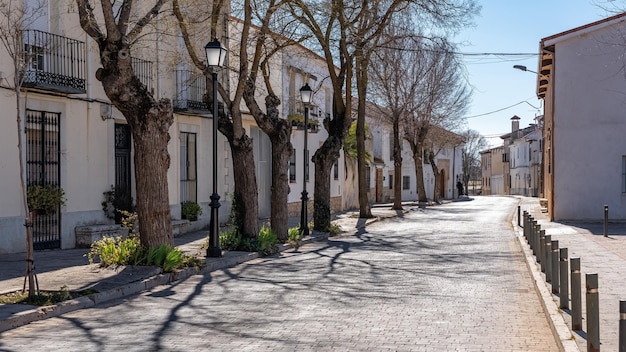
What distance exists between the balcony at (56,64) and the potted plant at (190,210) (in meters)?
5.90

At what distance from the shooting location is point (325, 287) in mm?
11008

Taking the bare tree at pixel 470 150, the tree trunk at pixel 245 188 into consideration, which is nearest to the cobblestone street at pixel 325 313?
the tree trunk at pixel 245 188

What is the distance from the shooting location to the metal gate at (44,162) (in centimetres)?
1573

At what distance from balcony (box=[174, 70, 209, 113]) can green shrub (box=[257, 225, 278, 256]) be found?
5250 millimetres

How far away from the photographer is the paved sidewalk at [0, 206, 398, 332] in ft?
28.4

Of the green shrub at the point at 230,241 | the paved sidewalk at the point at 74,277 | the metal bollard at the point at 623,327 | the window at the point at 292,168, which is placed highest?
the window at the point at 292,168

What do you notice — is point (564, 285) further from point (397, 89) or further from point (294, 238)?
point (397, 89)

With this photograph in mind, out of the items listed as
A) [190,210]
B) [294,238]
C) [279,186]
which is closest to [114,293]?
[279,186]

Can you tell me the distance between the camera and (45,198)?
15.8 metres

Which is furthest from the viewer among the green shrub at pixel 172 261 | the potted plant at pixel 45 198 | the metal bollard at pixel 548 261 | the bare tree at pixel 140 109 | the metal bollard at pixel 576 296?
the potted plant at pixel 45 198

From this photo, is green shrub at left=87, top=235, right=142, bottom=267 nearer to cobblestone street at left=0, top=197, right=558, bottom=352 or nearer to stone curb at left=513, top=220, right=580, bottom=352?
cobblestone street at left=0, top=197, right=558, bottom=352

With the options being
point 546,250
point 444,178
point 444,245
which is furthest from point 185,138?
point 444,178

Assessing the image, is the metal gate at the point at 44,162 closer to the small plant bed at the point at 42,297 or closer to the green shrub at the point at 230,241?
the green shrub at the point at 230,241

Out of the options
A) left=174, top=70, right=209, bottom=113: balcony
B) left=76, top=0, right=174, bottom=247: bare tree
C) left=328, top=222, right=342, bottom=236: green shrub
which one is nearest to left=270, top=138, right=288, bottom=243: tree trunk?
left=174, top=70, right=209, bottom=113: balcony
